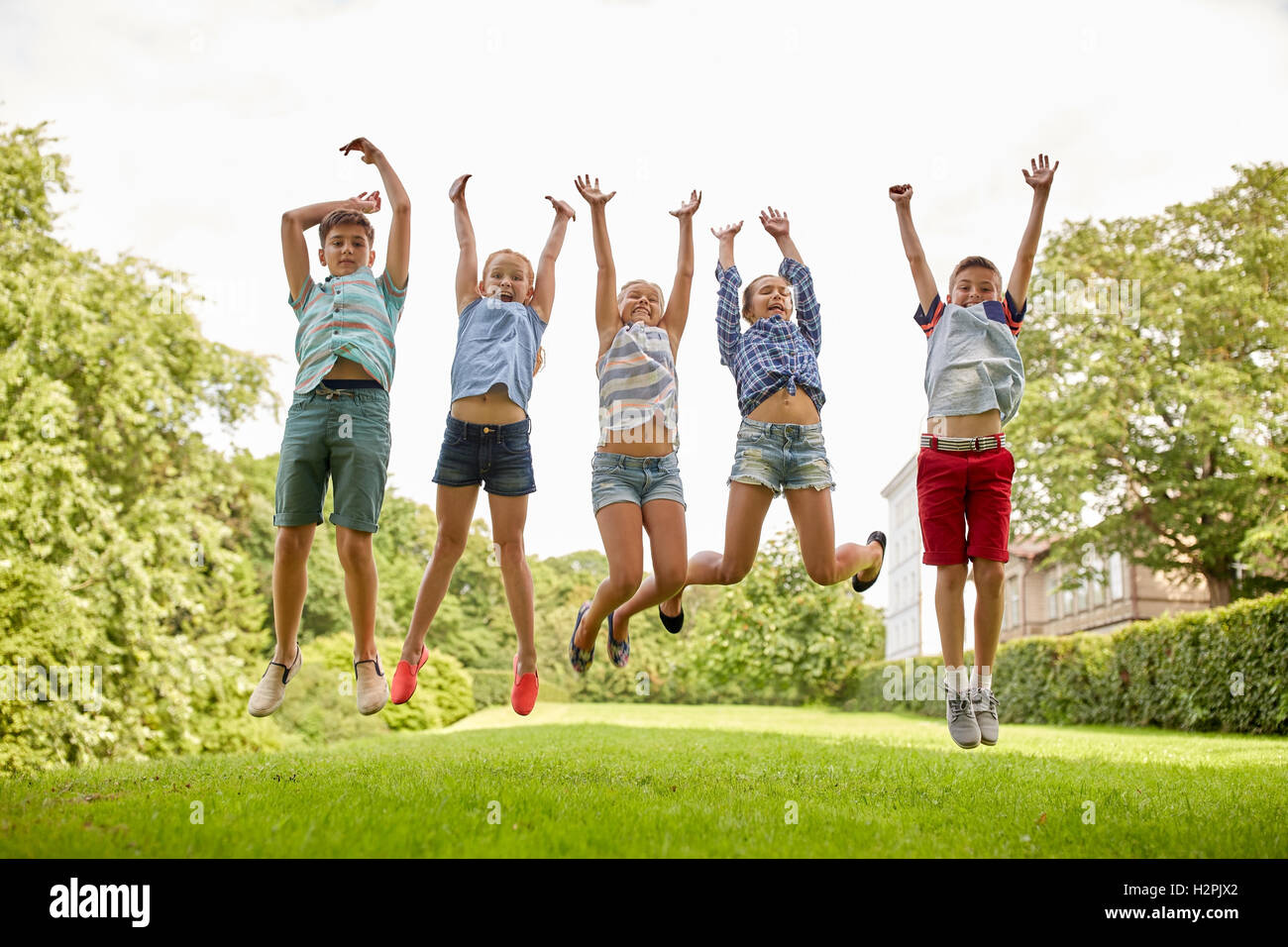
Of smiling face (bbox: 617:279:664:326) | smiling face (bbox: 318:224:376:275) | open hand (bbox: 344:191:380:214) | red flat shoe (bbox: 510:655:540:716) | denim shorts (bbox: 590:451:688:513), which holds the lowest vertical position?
red flat shoe (bbox: 510:655:540:716)

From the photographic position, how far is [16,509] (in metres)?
15.4

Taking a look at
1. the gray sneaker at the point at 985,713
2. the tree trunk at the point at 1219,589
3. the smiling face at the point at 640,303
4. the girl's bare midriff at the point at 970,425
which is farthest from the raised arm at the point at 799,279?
the tree trunk at the point at 1219,589

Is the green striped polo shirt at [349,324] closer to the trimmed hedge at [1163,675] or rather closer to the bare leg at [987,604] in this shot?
the bare leg at [987,604]

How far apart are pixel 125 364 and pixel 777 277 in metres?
15.5

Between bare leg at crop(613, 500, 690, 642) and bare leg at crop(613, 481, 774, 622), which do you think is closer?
bare leg at crop(613, 500, 690, 642)

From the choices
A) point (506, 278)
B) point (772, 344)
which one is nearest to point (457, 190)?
point (506, 278)

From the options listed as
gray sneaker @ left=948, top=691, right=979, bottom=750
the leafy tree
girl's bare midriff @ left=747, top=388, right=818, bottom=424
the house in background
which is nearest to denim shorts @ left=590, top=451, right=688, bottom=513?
girl's bare midriff @ left=747, top=388, right=818, bottom=424

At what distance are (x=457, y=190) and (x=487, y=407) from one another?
1.45 metres

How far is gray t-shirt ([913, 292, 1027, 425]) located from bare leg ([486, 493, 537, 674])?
8.39 ft

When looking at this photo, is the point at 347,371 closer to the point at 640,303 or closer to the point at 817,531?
the point at 640,303

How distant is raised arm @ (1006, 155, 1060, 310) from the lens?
18.4ft

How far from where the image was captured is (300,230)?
18.0ft

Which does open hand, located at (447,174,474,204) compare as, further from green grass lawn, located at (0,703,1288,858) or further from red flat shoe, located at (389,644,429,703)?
green grass lawn, located at (0,703,1288,858)

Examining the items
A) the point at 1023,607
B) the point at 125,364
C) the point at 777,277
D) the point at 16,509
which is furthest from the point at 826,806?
the point at 1023,607
